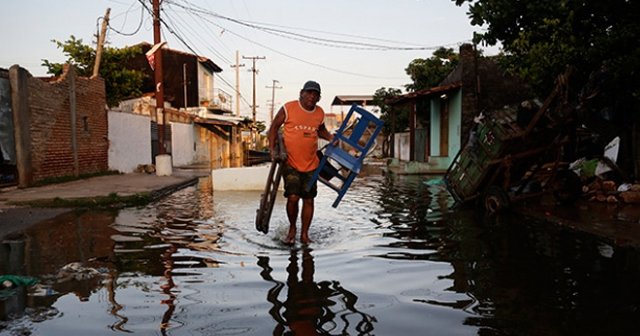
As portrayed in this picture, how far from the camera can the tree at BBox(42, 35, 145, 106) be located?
24.2 m

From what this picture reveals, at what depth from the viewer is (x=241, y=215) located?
8.55 metres

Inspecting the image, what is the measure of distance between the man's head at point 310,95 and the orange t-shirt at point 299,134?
6 centimetres

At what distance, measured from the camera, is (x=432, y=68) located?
2936 cm

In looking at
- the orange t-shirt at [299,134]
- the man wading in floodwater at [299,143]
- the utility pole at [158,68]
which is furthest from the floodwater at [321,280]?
the utility pole at [158,68]

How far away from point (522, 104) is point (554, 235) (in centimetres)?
266

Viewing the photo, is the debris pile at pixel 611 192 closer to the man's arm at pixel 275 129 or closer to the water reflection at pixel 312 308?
the man's arm at pixel 275 129

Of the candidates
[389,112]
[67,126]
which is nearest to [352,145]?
[67,126]

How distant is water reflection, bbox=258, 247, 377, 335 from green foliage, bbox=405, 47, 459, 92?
1026 inches

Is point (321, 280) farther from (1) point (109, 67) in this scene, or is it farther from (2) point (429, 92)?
(1) point (109, 67)

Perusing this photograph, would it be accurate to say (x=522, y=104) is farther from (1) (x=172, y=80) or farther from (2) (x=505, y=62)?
(1) (x=172, y=80)

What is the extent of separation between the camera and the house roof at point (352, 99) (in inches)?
1558

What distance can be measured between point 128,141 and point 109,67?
22.3ft

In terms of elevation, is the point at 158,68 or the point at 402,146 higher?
the point at 158,68

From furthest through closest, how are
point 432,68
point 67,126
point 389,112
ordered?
1. point 389,112
2. point 432,68
3. point 67,126
